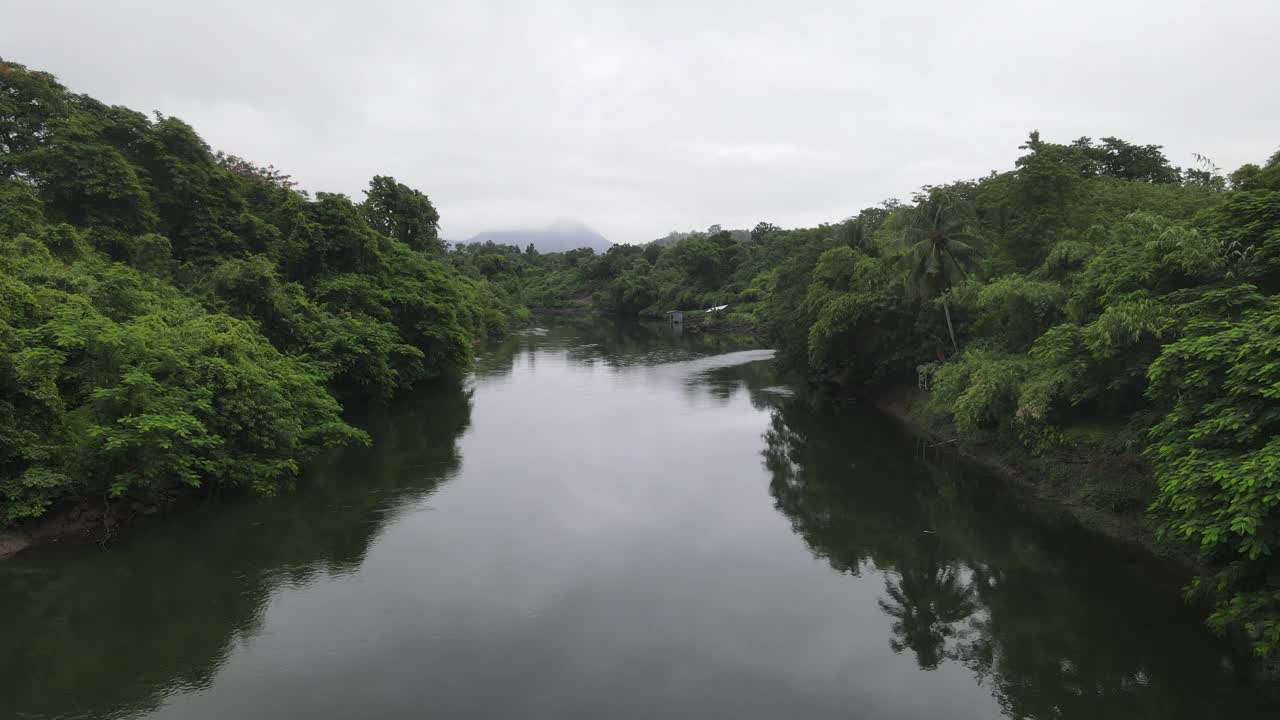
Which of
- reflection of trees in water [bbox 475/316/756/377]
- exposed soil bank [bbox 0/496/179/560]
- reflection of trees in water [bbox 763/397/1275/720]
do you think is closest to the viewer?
reflection of trees in water [bbox 763/397/1275/720]

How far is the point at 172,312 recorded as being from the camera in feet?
65.6

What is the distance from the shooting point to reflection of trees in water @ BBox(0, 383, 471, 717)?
1087 cm

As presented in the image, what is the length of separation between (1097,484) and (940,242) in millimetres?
12348

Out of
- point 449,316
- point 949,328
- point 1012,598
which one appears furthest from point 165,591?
point 949,328

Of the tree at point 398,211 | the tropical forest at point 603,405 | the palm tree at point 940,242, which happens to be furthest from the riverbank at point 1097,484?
the tree at point 398,211

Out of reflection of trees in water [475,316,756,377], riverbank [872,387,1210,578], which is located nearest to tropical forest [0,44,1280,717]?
riverbank [872,387,1210,578]

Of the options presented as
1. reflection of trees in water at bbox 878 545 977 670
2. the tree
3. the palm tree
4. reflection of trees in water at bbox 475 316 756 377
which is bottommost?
reflection of trees in water at bbox 878 545 977 670

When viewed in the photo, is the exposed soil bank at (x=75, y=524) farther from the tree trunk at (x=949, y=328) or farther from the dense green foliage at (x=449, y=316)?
the tree trunk at (x=949, y=328)

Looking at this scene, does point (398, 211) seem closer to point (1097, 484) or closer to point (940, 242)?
point (940, 242)

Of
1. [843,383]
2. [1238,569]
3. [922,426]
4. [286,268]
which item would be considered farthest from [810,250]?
[1238,569]

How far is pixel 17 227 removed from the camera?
2200 cm

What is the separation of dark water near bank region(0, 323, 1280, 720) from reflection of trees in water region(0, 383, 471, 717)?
56 mm

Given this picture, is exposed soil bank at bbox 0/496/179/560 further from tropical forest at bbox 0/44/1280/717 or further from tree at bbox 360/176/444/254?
tree at bbox 360/176/444/254

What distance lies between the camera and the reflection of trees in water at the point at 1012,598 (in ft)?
36.3
